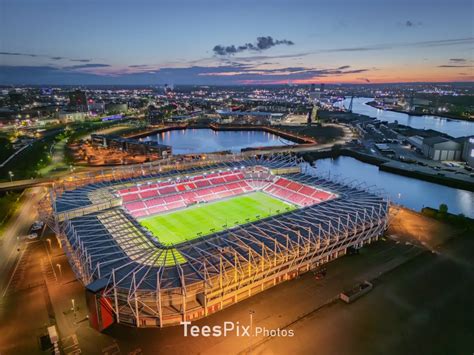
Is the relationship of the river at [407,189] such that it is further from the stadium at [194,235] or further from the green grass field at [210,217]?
the green grass field at [210,217]

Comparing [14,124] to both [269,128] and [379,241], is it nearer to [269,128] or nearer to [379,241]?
[269,128]

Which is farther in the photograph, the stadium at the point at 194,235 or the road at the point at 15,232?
the road at the point at 15,232

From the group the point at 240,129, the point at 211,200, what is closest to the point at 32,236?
the point at 211,200

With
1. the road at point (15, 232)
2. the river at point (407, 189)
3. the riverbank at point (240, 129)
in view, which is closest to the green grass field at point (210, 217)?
the road at point (15, 232)

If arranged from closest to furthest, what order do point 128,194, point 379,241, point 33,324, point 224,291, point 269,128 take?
point 33,324 < point 224,291 < point 379,241 < point 128,194 < point 269,128

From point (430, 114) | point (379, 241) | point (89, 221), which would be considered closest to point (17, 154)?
point (89, 221)

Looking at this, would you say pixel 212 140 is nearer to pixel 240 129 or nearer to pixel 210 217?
pixel 240 129

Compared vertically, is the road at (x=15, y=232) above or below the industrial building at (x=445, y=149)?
below
